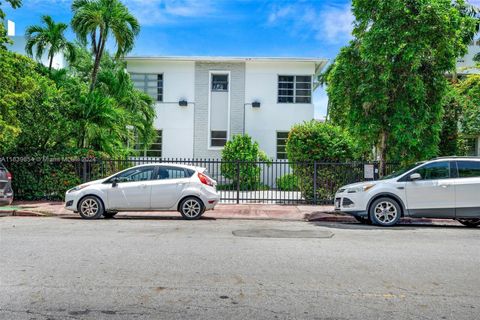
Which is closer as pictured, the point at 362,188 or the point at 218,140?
the point at 362,188

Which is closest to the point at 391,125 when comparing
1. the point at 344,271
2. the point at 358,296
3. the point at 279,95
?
the point at 344,271

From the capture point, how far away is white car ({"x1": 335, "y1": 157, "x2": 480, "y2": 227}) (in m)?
11.1

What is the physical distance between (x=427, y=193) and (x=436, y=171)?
0.63m

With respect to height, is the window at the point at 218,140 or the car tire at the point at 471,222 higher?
the window at the point at 218,140

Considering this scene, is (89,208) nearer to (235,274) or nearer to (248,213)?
(248,213)

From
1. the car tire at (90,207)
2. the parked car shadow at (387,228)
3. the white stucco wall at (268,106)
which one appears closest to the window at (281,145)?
the white stucco wall at (268,106)

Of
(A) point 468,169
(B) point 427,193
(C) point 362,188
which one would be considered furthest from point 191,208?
(A) point 468,169

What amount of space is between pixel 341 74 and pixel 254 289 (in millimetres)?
9209

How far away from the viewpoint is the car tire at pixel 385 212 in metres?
11.3

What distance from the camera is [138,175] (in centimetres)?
1236

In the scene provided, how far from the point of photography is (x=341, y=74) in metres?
13.2

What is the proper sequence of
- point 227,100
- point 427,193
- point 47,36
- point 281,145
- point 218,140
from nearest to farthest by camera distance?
point 427,193, point 47,36, point 281,145, point 227,100, point 218,140

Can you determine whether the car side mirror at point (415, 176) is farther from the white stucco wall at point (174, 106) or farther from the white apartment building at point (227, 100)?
the white stucco wall at point (174, 106)

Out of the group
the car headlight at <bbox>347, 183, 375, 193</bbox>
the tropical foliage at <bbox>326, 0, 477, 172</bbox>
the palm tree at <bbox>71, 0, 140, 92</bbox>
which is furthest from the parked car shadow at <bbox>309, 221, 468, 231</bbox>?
the palm tree at <bbox>71, 0, 140, 92</bbox>
